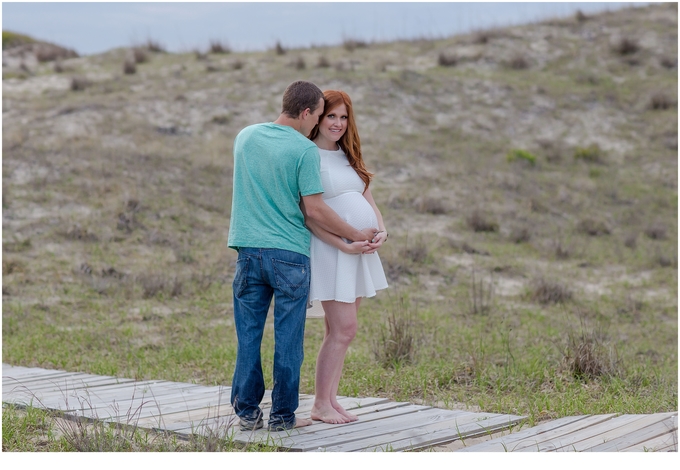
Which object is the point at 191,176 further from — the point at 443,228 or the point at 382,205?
the point at 443,228

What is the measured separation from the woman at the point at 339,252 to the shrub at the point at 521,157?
15503 millimetres

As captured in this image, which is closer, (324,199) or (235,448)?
(235,448)

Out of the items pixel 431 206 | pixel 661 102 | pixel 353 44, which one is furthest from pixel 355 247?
pixel 353 44

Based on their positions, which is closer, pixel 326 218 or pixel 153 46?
pixel 326 218

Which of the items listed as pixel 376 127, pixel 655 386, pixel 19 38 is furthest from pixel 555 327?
pixel 19 38

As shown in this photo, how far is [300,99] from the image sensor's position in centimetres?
446

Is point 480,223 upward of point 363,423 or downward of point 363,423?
downward

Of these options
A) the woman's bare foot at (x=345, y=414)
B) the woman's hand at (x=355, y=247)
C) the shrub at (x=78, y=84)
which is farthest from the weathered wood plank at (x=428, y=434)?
the shrub at (x=78, y=84)

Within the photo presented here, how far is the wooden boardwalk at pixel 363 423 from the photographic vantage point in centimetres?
421

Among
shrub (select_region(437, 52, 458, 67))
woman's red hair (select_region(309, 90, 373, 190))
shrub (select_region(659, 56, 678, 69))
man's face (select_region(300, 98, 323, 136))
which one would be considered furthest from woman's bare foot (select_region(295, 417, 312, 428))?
shrub (select_region(659, 56, 678, 69))

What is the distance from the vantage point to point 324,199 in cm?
470

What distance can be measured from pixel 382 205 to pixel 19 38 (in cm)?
2145

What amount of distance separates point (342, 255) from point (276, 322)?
572 mm

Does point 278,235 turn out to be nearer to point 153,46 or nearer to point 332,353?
point 332,353
